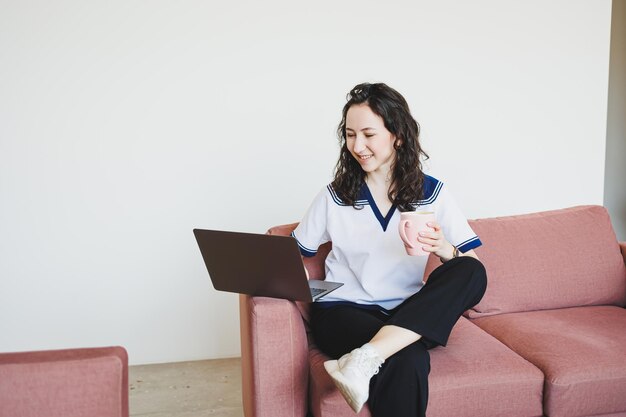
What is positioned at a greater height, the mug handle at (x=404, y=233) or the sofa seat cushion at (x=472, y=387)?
the mug handle at (x=404, y=233)

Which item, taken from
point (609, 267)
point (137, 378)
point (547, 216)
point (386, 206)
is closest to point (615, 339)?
point (609, 267)

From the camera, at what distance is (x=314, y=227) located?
6.46 feet

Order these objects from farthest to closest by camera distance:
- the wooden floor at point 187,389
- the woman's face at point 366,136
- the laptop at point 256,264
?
1. the wooden floor at point 187,389
2. the woman's face at point 366,136
3. the laptop at point 256,264

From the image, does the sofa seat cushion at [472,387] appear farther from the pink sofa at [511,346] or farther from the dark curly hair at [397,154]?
the dark curly hair at [397,154]

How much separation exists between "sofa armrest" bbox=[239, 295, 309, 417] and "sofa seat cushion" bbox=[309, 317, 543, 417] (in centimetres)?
6

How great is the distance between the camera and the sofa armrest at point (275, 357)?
64.0 inches

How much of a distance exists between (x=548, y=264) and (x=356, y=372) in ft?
3.55

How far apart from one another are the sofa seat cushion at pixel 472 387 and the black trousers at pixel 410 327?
0.24 feet

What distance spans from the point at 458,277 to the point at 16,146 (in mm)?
1928

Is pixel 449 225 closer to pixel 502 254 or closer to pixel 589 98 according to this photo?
pixel 502 254

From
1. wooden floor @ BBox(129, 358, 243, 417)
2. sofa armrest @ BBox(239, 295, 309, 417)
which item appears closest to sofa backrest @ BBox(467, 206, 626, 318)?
sofa armrest @ BBox(239, 295, 309, 417)

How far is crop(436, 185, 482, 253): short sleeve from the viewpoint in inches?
75.6

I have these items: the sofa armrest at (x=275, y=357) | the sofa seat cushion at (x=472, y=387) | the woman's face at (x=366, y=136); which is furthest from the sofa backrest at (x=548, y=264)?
the sofa armrest at (x=275, y=357)

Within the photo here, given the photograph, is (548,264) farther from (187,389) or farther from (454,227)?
(187,389)
